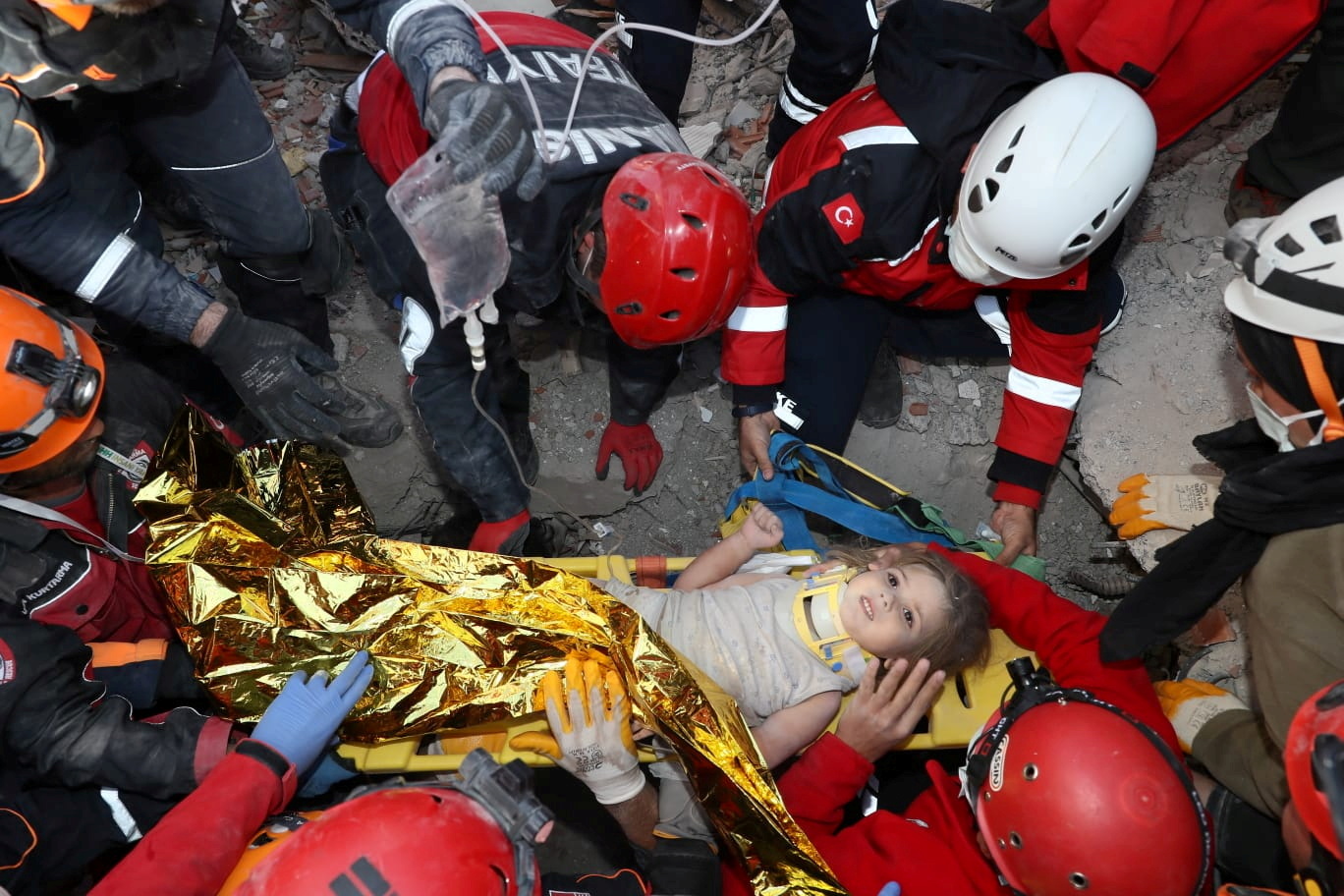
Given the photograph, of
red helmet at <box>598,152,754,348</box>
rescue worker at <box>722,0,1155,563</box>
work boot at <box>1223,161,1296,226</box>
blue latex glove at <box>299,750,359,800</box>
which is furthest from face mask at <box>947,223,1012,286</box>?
blue latex glove at <box>299,750,359,800</box>

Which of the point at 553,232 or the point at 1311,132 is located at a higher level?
the point at 553,232

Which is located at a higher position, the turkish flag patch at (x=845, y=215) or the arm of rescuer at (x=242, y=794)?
the turkish flag patch at (x=845, y=215)

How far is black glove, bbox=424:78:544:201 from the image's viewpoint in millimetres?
2150

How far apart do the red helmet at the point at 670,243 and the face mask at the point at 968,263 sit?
2.25 feet

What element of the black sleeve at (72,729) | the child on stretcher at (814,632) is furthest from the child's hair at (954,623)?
the black sleeve at (72,729)

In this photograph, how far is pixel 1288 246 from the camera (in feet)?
6.53

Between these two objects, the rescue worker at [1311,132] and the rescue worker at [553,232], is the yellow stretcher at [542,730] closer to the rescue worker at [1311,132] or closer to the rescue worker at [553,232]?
the rescue worker at [553,232]

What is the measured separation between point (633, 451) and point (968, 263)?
1527 millimetres

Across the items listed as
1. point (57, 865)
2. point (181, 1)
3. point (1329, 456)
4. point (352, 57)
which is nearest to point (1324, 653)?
point (1329, 456)

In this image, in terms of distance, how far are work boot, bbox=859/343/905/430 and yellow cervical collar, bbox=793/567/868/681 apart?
1.13 m

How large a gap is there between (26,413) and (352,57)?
2755 millimetres

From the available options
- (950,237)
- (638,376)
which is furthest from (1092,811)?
(638,376)

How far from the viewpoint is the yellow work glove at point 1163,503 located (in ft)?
9.92

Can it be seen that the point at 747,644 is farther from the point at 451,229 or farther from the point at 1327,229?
the point at 1327,229
